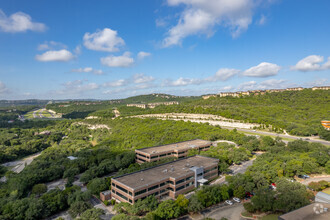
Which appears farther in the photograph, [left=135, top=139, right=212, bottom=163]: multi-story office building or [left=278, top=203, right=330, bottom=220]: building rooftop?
[left=135, top=139, right=212, bottom=163]: multi-story office building

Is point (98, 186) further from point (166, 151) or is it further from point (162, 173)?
point (166, 151)

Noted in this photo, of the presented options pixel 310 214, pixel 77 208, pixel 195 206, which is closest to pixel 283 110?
pixel 310 214

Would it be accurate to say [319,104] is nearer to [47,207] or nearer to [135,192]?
[135,192]

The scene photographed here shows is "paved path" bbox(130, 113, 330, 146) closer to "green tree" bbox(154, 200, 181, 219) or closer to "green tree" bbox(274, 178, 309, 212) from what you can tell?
"green tree" bbox(274, 178, 309, 212)

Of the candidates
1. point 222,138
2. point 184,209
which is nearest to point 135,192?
point 184,209

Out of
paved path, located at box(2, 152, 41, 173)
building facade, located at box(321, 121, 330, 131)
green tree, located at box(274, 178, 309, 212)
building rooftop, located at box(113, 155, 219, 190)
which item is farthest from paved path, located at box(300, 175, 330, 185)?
paved path, located at box(2, 152, 41, 173)

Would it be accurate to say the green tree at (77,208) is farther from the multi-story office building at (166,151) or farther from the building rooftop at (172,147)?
the building rooftop at (172,147)
